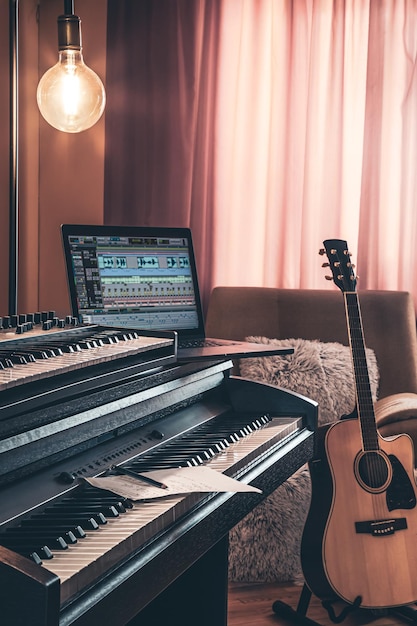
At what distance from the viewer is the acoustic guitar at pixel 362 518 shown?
2041 mm

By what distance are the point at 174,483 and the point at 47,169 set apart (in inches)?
95.7

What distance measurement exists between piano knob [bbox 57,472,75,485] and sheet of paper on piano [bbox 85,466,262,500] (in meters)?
0.02

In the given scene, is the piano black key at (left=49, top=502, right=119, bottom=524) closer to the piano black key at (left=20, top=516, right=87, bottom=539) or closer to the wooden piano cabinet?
the piano black key at (left=20, top=516, right=87, bottom=539)

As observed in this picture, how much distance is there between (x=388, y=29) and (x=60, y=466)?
247 cm

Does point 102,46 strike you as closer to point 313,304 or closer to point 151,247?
point 313,304

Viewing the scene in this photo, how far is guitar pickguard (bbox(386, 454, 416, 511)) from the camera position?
2.11m

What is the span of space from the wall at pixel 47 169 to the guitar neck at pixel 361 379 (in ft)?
4.62

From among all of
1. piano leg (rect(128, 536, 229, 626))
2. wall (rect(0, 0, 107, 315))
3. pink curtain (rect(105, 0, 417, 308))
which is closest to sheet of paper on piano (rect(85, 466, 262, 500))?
piano leg (rect(128, 536, 229, 626))

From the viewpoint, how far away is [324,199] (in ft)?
10.2

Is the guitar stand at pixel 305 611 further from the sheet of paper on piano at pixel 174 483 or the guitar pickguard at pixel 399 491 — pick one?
the sheet of paper on piano at pixel 174 483

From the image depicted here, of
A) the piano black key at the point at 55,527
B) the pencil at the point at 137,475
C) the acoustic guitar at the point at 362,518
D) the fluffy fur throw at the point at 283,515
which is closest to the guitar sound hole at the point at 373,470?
the acoustic guitar at the point at 362,518

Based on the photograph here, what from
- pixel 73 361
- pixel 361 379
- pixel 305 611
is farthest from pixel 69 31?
pixel 305 611

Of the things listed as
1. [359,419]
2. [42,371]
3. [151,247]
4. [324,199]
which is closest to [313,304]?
[324,199]

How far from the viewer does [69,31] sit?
1.96 meters
